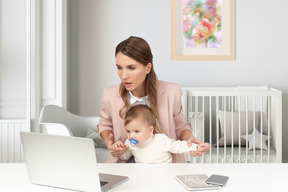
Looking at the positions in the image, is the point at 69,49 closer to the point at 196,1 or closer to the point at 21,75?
the point at 21,75

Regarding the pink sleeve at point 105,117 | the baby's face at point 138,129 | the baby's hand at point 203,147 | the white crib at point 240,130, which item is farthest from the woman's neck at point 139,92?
the white crib at point 240,130

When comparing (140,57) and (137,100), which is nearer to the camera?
(140,57)

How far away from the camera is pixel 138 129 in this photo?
1.60 meters

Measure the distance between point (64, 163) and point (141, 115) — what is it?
1.79 ft

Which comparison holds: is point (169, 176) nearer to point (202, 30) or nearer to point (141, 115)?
point (141, 115)

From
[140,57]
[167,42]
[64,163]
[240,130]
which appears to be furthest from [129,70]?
[167,42]

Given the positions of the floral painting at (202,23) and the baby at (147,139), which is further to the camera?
the floral painting at (202,23)

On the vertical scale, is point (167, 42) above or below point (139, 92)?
above

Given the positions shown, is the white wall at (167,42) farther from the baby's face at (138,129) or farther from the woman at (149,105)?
the baby's face at (138,129)

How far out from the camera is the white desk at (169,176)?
3.79 feet

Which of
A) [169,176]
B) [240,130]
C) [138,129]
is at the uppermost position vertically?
[138,129]

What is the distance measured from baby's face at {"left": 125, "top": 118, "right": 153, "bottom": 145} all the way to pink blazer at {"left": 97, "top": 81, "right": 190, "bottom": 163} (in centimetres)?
20

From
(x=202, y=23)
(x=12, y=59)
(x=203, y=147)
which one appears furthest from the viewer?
(x=202, y=23)

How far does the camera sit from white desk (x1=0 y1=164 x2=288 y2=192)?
3.79 feet
